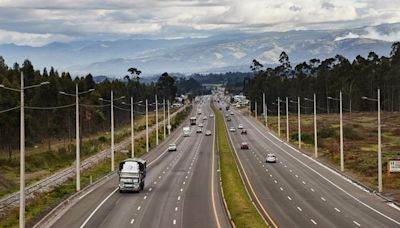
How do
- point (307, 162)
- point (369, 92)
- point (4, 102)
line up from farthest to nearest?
point (369, 92) → point (4, 102) → point (307, 162)

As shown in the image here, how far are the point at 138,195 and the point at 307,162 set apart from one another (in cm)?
3509

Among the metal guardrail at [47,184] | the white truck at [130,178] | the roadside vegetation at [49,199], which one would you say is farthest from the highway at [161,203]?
the metal guardrail at [47,184]

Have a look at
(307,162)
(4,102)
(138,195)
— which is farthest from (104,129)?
(138,195)

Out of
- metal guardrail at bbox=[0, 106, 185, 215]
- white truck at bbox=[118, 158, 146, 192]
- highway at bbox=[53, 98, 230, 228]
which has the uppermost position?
white truck at bbox=[118, 158, 146, 192]

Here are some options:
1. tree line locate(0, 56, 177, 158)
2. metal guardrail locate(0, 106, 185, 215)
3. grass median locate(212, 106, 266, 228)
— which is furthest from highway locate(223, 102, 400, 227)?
tree line locate(0, 56, 177, 158)

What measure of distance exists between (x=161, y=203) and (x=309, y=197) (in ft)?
40.2

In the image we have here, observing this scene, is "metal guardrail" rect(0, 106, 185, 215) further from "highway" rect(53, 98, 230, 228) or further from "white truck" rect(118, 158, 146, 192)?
"white truck" rect(118, 158, 146, 192)

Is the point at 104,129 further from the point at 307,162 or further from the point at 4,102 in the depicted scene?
the point at 307,162

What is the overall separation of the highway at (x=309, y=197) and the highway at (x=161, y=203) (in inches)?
145

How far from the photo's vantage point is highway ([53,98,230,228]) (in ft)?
132

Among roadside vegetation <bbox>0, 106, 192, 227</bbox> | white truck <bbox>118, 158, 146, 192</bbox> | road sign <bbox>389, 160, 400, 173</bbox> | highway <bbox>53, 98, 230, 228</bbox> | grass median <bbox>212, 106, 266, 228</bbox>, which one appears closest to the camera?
grass median <bbox>212, 106, 266, 228</bbox>

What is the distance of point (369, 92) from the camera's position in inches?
7638

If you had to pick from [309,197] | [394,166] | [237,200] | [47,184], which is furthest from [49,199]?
[394,166]

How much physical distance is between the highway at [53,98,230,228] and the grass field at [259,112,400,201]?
15011 mm
